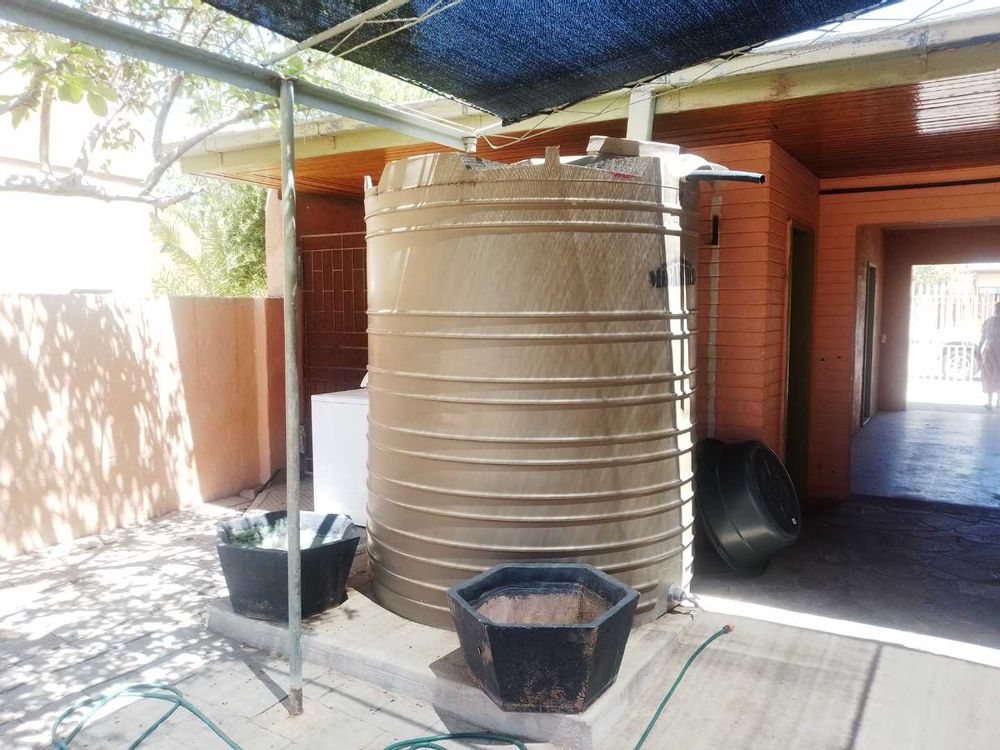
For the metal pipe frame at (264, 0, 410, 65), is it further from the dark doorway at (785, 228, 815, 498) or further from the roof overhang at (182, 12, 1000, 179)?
the dark doorway at (785, 228, 815, 498)

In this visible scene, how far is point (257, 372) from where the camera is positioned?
7.57m

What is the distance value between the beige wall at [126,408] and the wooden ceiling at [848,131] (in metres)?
1.74

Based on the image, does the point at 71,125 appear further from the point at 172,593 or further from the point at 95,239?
the point at 172,593

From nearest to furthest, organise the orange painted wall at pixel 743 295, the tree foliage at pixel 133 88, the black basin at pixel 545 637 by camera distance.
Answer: the black basin at pixel 545 637
the tree foliage at pixel 133 88
the orange painted wall at pixel 743 295

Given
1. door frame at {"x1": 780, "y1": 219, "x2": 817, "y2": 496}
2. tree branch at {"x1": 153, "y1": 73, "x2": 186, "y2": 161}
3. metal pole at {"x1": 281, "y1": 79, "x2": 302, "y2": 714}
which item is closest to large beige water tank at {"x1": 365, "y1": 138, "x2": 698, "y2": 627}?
metal pole at {"x1": 281, "y1": 79, "x2": 302, "y2": 714}

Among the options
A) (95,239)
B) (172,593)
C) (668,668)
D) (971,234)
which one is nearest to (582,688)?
(668,668)

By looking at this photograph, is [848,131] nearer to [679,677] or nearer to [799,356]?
[799,356]

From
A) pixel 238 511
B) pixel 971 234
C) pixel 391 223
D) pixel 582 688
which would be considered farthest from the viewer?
pixel 971 234

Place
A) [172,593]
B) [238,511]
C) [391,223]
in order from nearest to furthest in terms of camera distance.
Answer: [391,223]
[172,593]
[238,511]

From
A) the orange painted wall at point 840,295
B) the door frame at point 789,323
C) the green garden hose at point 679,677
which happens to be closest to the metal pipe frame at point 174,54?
the green garden hose at point 679,677

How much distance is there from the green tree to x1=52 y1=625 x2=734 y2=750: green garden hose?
7.97 metres

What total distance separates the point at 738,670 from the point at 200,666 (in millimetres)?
2485

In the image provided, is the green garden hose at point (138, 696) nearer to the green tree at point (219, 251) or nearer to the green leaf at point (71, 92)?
the green leaf at point (71, 92)

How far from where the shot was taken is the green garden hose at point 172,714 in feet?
9.24
